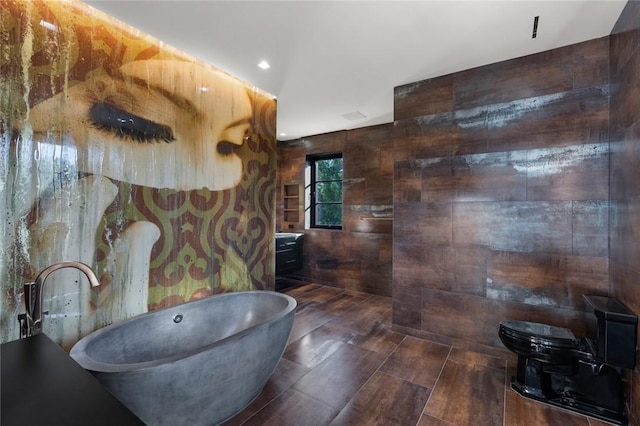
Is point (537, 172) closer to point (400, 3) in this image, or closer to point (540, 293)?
point (540, 293)

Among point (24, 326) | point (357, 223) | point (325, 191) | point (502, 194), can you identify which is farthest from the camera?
point (325, 191)

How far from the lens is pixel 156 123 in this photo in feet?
7.32

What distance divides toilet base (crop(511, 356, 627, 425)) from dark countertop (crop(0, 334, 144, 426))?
2.51 metres

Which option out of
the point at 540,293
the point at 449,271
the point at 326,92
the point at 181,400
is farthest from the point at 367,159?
the point at 181,400

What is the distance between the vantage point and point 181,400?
1430mm

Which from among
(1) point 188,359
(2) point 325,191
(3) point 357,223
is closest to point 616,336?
(1) point 188,359

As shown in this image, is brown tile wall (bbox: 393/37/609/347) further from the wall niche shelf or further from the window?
the wall niche shelf

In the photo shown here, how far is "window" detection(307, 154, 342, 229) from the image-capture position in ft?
16.2

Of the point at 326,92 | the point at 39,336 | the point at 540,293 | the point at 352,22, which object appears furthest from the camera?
the point at 326,92

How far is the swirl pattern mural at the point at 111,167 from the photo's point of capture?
1.63 m

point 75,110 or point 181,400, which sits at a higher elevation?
point 75,110

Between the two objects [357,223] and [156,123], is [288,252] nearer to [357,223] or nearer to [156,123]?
[357,223]

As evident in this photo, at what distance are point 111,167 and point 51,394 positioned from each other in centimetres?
172

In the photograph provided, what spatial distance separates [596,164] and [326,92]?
2540 mm
